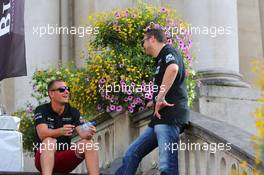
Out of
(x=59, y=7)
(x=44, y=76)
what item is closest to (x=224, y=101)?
(x=44, y=76)

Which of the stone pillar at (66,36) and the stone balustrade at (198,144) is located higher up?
the stone pillar at (66,36)

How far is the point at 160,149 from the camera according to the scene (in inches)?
252

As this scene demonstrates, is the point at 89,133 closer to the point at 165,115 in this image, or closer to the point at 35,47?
the point at 165,115

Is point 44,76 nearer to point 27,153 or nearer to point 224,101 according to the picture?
point 27,153

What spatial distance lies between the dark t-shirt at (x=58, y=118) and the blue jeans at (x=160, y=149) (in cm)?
79

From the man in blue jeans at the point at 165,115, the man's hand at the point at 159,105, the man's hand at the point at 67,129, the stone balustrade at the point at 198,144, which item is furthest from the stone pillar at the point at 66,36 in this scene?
the man's hand at the point at 159,105

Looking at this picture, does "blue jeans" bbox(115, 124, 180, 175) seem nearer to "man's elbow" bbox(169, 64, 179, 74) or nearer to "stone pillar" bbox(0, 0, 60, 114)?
"man's elbow" bbox(169, 64, 179, 74)

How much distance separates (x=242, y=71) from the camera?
13.5 metres

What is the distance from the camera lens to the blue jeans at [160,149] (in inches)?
252

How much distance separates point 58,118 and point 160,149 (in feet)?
4.32

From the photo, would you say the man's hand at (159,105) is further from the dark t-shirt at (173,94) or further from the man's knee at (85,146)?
the man's knee at (85,146)

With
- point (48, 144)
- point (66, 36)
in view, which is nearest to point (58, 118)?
point (48, 144)

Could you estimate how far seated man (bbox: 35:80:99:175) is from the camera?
6.81 metres

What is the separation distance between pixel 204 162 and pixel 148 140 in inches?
29.2
